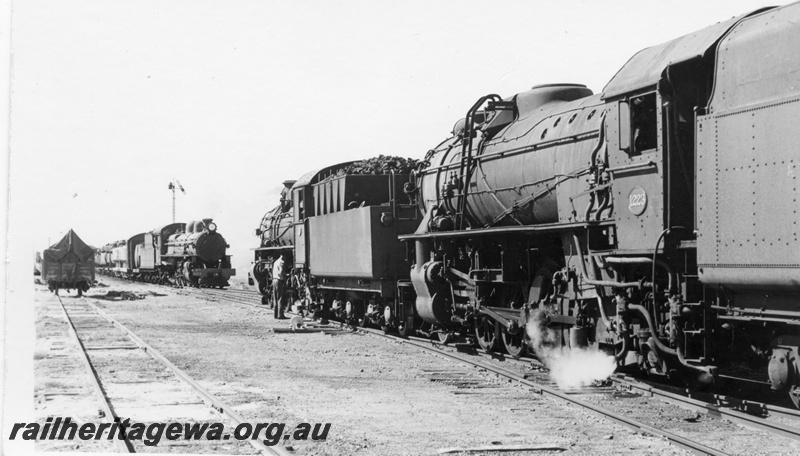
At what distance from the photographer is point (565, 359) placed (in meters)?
10.1

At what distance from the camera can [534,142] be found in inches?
432

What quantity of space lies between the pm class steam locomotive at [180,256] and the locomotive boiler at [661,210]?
106ft

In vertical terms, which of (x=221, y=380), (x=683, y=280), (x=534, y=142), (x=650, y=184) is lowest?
(x=221, y=380)

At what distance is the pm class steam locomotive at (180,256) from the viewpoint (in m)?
43.0

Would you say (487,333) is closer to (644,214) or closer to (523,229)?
(523,229)

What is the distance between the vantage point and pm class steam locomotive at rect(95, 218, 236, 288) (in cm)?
4297

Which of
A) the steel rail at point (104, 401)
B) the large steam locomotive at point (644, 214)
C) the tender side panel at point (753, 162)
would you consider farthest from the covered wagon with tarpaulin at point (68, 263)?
the tender side panel at point (753, 162)

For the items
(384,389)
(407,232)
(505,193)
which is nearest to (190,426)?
(384,389)

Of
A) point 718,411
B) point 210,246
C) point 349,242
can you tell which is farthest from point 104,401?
point 210,246

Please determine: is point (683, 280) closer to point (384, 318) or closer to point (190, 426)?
point (190, 426)

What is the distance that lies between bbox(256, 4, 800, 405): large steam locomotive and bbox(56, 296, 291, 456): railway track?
13.2 ft

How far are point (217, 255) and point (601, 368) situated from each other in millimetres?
35795

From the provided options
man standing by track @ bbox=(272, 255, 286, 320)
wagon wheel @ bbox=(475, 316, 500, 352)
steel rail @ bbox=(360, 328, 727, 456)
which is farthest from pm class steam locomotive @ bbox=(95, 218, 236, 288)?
wagon wheel @ bbox=(475, 316, 500, 352)

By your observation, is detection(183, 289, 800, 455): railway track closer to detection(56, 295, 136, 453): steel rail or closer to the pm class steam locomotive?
detection(56, 295, 136, 453): steel rail
